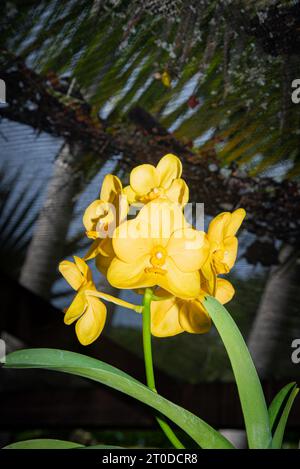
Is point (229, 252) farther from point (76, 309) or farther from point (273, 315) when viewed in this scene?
point (273, 315)

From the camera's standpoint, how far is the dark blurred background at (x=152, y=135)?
1.18 meters


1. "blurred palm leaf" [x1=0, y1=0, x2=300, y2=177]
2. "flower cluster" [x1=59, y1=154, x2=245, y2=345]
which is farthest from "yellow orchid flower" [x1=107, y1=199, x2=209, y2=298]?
"blurred palm leaf" [x1=0, y1=0, x2=300, y2=177]

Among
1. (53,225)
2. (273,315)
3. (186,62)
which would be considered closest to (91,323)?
(186,62)

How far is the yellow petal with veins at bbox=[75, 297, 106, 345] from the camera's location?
0.52m

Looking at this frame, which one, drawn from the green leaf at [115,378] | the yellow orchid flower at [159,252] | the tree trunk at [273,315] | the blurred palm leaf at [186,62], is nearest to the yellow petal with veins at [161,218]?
the yellow orchid flower at [159,252]

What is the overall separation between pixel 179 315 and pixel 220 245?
0.07 m

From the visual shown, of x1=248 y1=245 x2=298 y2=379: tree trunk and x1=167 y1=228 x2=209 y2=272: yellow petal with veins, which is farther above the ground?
x1=167 y1=228 x2=209 y2=272: yellow petal with veins

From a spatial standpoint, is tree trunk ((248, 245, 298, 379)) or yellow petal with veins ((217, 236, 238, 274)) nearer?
yellow petal with veins ((217, 236, 238, 274))

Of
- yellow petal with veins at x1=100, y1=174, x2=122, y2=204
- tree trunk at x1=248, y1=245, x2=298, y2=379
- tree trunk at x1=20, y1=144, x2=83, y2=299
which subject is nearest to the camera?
yellow petal with veins at x1=100, y1=174, x2=122, y2=204

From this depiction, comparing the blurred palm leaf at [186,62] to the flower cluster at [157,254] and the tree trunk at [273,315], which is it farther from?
the flower cluster at [157,254]

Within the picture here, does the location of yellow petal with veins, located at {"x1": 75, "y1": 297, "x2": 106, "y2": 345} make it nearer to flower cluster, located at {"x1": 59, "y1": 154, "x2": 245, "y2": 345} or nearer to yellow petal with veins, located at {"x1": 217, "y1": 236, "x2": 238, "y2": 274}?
flower cluster, located at {"x1": 59, "y1": 154, "x2": 245, "y2": 345}

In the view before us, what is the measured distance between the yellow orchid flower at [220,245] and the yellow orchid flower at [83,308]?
10 cm

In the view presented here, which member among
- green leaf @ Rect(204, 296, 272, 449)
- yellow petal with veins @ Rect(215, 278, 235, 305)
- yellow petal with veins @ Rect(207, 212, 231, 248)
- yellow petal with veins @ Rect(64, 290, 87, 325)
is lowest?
green leaf @ Rect(204, 296, 272, 449)

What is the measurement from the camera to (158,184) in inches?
21.3
